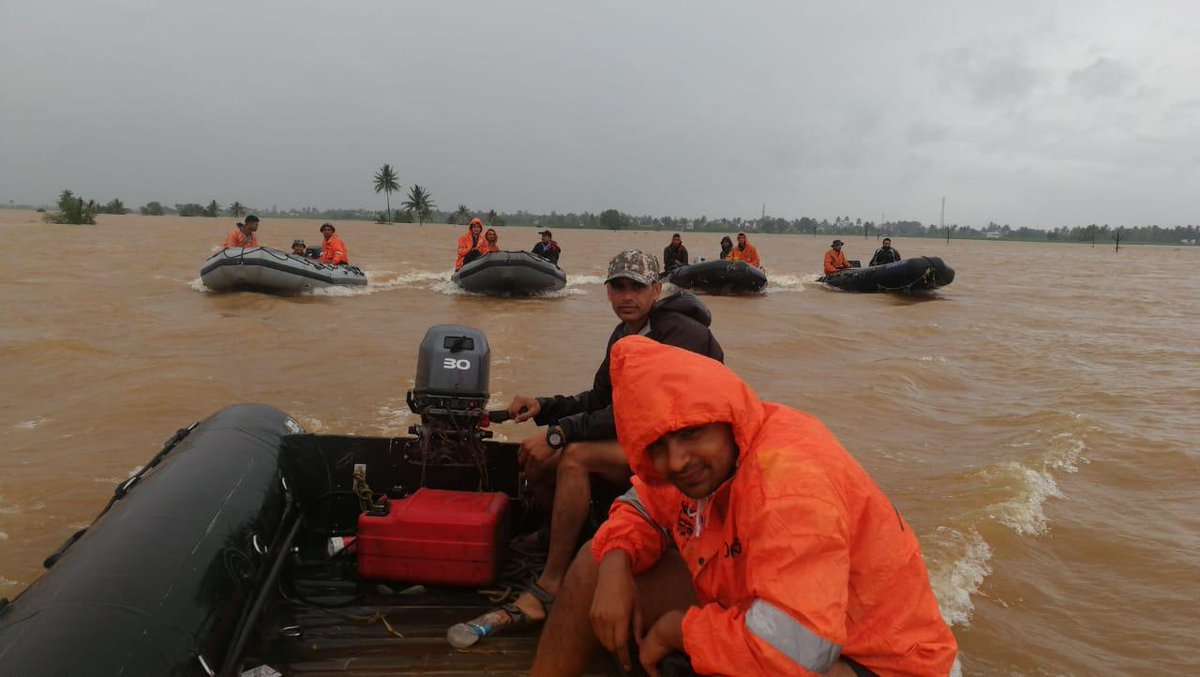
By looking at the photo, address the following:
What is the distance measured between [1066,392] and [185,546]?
834 cm

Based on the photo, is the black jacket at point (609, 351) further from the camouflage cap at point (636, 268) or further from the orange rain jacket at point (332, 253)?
the orange rain jacket at point (332, 253)

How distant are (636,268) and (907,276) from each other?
15.4 m

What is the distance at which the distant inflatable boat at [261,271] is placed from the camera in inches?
498

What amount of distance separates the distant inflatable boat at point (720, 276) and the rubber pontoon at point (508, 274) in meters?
3.15

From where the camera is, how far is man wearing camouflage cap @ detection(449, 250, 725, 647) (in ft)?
8.88

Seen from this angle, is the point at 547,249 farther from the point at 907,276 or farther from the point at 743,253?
the point at 907,276

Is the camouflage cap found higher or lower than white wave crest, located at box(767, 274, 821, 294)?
higher

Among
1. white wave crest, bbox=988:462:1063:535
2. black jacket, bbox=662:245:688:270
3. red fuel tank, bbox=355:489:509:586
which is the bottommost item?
white wave crest, bbox=988:462:1063:535

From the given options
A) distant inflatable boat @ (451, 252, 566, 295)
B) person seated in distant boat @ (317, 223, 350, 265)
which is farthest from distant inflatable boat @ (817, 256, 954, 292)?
person seated in distant boat @ (317, 223, 350, 265)

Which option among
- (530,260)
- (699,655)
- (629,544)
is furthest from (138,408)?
(530,260)

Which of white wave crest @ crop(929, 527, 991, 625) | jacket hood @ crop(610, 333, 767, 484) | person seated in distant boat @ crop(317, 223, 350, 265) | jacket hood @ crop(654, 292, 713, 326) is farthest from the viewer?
person seated in distant boat @ crop(317, 223, 350, 265)

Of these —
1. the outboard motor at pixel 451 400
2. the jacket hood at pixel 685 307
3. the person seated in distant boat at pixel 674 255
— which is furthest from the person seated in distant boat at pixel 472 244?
the jacket hood at pixel 685 307

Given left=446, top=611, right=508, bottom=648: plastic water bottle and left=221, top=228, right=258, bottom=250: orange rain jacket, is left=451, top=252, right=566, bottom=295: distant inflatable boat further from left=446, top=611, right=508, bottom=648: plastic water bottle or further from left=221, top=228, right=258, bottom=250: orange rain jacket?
left=446, top=611, right=508, bottom=648: plastic water bottle

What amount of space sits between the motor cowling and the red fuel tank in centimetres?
40
